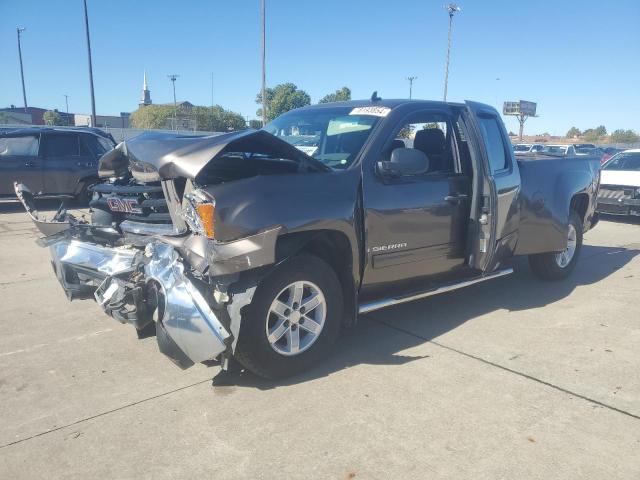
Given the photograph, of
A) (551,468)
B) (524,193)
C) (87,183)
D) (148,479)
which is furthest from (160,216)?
(87,183)

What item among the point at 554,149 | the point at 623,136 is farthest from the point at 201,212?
the point at 623,136

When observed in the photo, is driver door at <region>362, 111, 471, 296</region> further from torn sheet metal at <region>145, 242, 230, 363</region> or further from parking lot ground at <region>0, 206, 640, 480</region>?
torn sheet metal at <region>145, 242, 230, 363</region>

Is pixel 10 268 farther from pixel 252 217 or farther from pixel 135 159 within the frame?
pixel 252 217

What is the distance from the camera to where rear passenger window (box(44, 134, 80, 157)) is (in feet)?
38.9

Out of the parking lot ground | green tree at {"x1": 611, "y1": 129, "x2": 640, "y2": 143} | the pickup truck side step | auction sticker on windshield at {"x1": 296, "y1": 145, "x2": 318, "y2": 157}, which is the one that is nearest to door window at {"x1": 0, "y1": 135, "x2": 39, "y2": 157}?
the parking lot ground

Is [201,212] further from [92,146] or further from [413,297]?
[92,146]

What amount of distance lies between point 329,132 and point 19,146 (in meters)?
9.87

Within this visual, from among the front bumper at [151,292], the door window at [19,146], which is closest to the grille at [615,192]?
the front bumper at [151,292]

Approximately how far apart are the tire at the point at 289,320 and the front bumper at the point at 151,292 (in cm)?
25

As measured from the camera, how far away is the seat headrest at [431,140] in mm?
4751

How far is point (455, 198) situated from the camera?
4.51m

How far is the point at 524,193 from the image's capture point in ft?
17.1

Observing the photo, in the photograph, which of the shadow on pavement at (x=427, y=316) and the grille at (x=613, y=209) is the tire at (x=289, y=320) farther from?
the grille at (x=613, y=209)

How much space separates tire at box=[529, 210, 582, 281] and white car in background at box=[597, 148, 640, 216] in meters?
5.50
